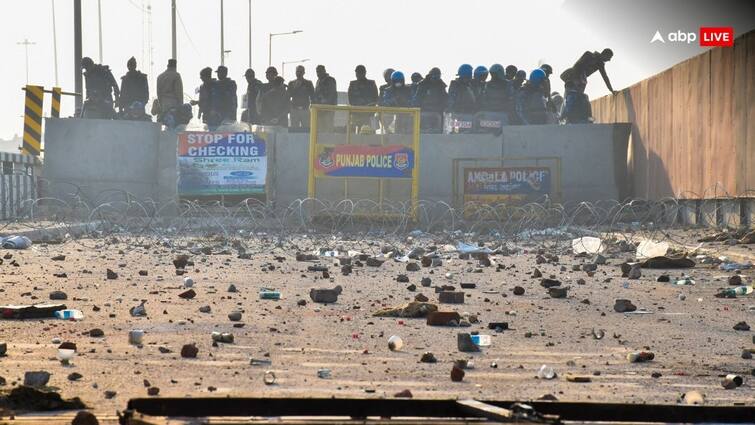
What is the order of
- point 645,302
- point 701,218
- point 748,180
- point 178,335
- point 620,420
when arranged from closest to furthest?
1. point 620,420
2. point 178,335
3. point 645,302
4. point 748,180
5. point 701,218

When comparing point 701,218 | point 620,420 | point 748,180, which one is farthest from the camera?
point 701,218

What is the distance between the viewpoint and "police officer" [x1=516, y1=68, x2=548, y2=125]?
25891 mm

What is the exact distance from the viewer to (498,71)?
83.8 feet

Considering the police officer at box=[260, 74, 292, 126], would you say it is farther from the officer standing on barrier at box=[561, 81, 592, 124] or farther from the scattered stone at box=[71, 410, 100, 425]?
the scattered stone at box=[71, 410, 100, 425]

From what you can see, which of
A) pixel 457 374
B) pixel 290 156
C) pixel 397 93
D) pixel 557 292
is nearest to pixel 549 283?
pixel 557 292

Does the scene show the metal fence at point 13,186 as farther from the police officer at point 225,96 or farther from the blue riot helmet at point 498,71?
the blue riot helmet at point 498,71

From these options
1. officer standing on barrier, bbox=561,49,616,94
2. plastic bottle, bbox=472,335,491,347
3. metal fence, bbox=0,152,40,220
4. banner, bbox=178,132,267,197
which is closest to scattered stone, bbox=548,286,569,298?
plastic bottle, bbox=472,335,491,347

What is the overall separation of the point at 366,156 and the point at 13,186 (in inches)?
251

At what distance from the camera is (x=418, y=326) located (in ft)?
27.0

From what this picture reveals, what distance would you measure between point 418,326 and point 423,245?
981 cm

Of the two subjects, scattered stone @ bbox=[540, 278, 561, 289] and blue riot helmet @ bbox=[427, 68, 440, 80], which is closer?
scattered stone @ bbox=[540, 278, 561, 289]

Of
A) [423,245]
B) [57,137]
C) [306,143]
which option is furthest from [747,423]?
[57,137]

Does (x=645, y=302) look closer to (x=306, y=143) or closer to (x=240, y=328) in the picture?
(x=240, y=328)

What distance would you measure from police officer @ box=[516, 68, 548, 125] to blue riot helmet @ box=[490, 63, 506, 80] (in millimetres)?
573
